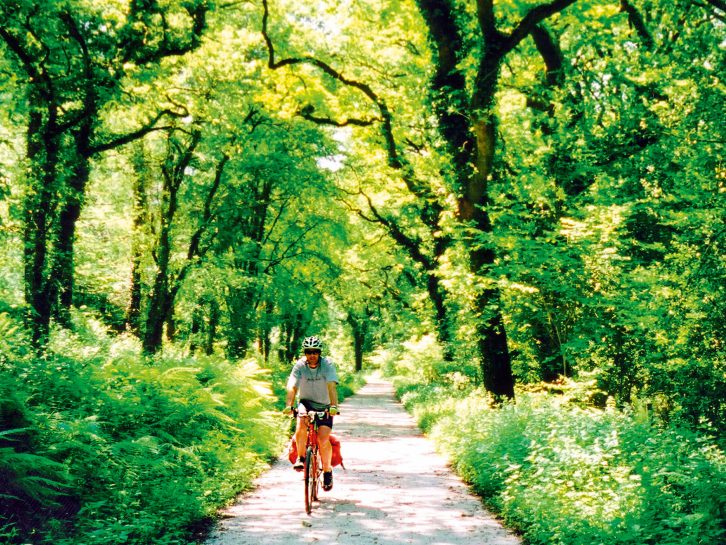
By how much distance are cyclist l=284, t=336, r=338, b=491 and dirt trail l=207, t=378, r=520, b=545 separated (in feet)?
2.50

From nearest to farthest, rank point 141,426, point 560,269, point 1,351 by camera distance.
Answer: point 1,351, point 141,426, point 560,269

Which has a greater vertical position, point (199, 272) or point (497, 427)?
point (199, 272)

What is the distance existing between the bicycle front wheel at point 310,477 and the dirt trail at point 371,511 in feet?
0.45

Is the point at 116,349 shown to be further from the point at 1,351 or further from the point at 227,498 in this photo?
the point at 227,498

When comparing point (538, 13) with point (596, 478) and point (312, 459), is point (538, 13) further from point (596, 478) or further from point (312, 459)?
point (312, 459)

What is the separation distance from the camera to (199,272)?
19484 mm

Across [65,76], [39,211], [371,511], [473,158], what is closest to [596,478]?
[371,511]

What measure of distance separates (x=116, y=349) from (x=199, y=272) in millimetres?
4884

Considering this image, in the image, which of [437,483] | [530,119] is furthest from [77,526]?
[530,119]

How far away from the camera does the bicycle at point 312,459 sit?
23.6ft

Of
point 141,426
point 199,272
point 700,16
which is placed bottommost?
→ point 141,426

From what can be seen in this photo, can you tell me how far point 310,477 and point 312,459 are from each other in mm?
244

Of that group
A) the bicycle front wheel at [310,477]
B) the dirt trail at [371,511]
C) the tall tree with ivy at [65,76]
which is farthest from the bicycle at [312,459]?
the tall tree with ivy at [65,76]

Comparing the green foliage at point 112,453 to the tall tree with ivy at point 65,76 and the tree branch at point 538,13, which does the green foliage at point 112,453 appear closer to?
the tall tree with ivy at point 65,76
